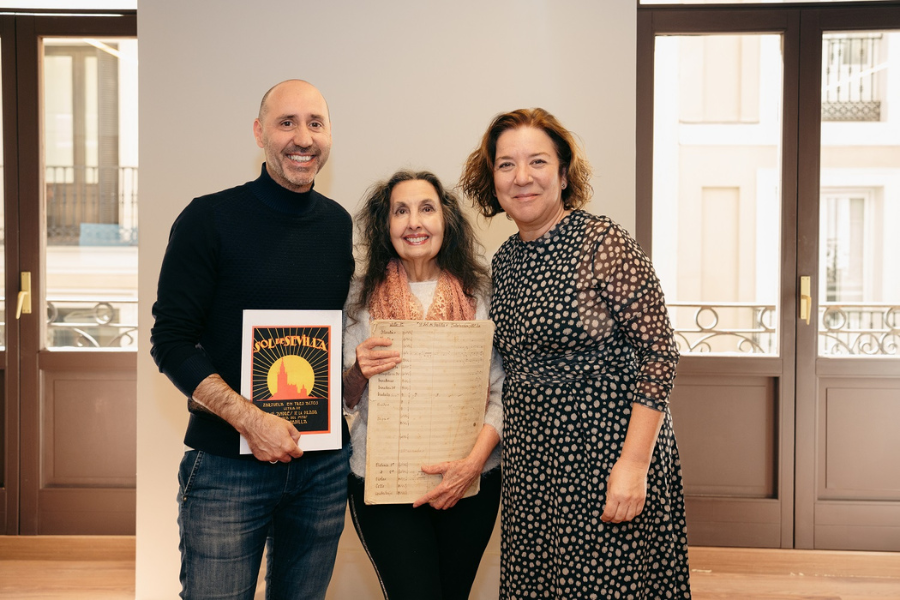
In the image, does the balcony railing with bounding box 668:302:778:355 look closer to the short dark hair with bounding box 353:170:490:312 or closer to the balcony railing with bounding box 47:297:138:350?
the short dark hair with bounding box 353:170:490:312

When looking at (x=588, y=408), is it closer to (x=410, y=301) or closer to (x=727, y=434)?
(x=410, y=301)

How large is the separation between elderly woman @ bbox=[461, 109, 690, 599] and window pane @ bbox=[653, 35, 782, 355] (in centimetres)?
193

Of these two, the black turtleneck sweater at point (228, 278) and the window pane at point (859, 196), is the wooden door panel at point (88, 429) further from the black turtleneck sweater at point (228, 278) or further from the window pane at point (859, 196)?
the window pane at point (859, 196)

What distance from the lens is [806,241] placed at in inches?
122

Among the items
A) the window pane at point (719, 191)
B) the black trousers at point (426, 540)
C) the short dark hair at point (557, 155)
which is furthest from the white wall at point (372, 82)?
the black trousers at point (426, 540)

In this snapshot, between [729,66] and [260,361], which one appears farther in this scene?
[729,66]

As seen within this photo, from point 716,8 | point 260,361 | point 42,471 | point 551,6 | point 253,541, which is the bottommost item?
point 42,471

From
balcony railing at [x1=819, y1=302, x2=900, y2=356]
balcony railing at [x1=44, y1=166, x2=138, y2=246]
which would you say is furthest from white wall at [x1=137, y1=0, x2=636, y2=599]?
balcony railing at [x1=819, y1=302, x2=900, y2=356]

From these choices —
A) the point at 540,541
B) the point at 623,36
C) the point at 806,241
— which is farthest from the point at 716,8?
the point at 540,541

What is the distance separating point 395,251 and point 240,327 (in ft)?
1.37

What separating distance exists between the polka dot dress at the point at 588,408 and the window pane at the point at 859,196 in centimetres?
231

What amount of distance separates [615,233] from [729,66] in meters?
2.32

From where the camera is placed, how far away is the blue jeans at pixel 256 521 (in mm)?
1443

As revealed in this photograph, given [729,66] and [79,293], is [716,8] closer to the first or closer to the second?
[729,66]
